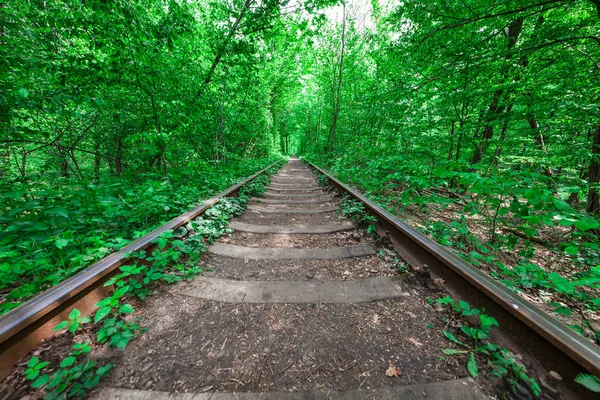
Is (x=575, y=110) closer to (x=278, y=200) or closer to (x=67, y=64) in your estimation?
(x=278, y=200)

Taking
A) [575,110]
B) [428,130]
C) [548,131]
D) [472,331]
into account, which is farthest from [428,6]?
[472,331]

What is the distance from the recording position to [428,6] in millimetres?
3205

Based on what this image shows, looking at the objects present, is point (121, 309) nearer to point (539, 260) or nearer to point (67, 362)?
point (67, 362)

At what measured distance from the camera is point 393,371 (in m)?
1.15

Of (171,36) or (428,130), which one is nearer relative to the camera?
(171,36)

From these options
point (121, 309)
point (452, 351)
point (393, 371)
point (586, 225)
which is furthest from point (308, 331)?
point (586, 225)

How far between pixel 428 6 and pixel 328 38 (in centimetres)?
1123

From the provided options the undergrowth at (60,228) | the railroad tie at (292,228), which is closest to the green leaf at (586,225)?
the railroad tie at (292,228)

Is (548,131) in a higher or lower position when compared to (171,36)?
lower

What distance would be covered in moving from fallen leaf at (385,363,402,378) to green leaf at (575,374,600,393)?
2.34 ft

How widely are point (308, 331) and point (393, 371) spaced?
20.7 inches

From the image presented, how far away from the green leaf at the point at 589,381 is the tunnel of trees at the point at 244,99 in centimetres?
57

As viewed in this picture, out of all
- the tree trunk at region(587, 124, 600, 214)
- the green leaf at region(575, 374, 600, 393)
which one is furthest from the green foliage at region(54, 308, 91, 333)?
the tree trunk at region(587, 124, 600, 214)

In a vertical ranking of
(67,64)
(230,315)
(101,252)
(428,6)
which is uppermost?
(428,6)
